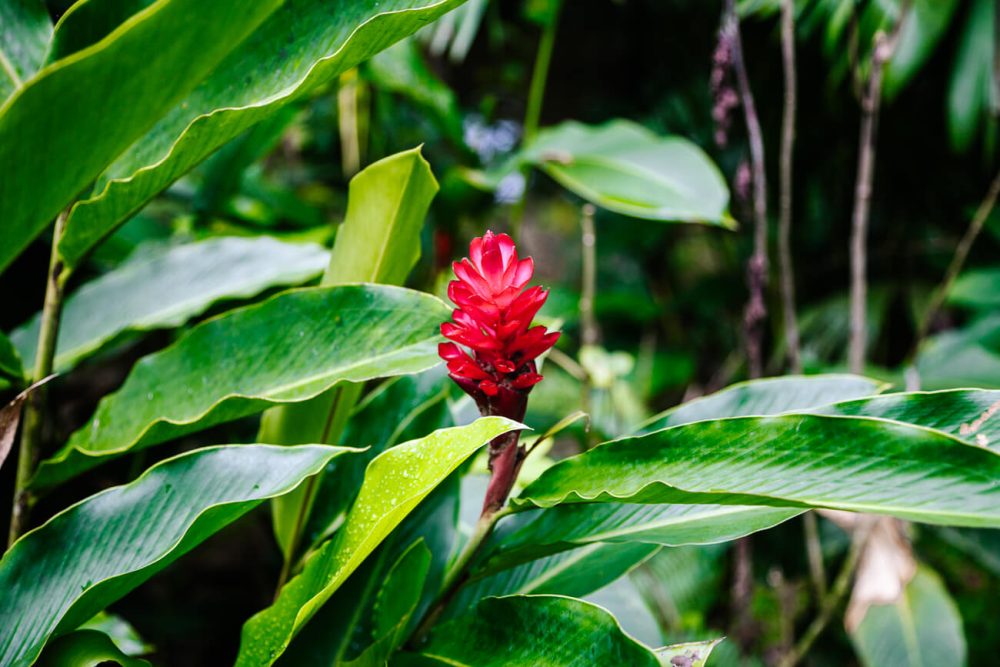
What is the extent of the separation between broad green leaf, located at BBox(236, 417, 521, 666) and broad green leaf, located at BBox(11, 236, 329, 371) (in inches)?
12.9

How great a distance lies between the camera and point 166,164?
17.4 inches

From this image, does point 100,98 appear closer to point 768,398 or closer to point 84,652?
point 84,652

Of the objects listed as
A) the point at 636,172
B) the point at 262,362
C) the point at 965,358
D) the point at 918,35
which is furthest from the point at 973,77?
the point at 262,362

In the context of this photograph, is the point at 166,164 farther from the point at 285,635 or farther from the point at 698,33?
the point at 698,33

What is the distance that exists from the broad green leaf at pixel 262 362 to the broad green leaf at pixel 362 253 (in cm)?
3

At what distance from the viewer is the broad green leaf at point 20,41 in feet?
1.72

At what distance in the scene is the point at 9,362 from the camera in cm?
53

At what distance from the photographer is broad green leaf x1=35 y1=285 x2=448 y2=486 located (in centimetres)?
47

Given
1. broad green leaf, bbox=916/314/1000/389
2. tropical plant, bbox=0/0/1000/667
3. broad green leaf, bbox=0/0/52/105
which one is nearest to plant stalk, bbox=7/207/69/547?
tropical plant, bbox=0/0/1000/667

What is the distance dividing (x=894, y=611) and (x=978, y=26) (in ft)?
3.94

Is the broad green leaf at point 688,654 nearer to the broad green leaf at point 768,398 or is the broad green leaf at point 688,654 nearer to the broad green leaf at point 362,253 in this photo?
the broad green leaf at point 768,398

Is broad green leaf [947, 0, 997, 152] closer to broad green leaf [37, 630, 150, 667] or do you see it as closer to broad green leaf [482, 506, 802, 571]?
broad green leaf [482, 506, 802, 571]

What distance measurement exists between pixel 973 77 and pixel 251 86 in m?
1.56

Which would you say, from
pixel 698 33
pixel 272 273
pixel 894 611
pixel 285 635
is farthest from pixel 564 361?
pixel 698 33
